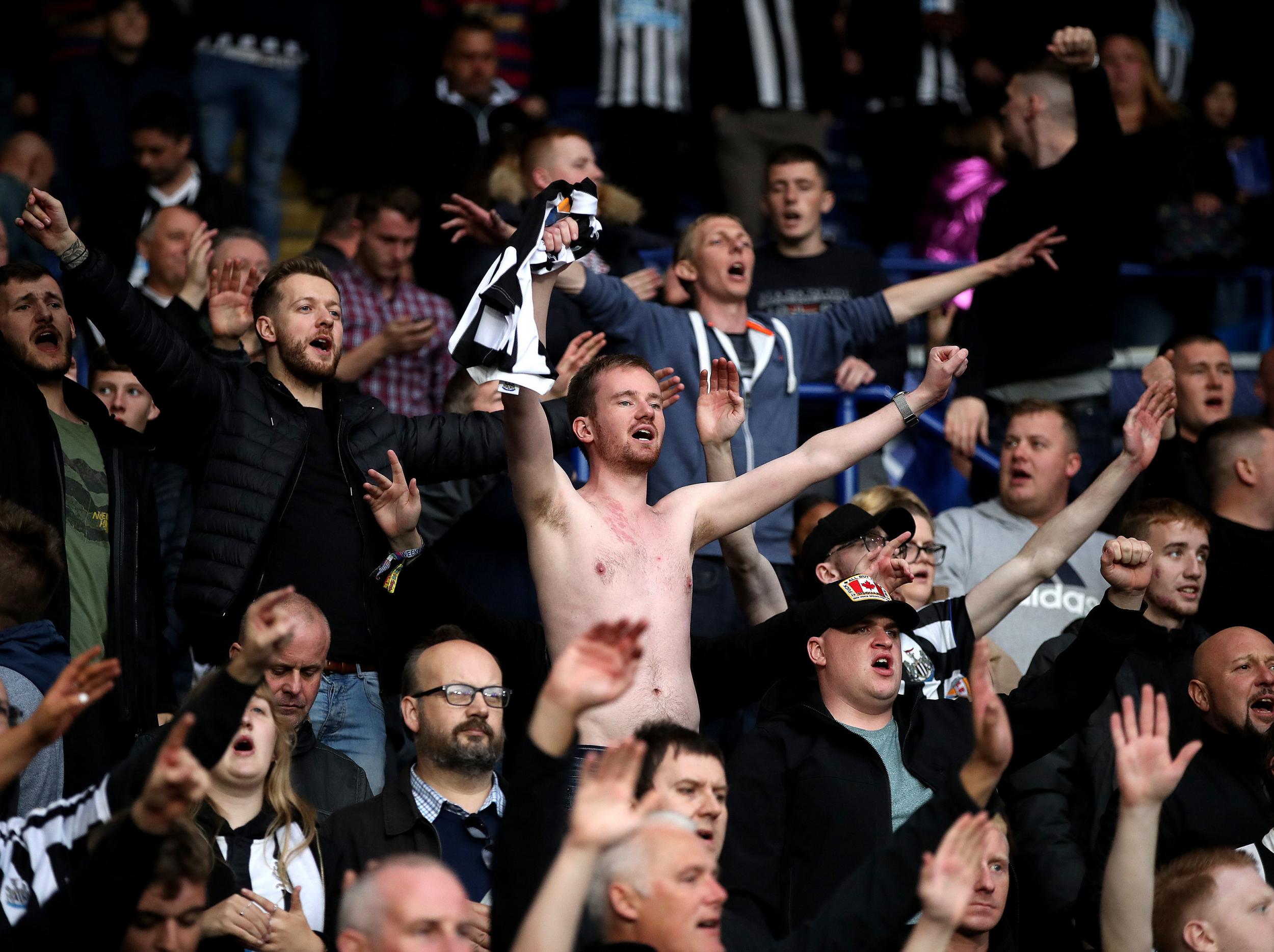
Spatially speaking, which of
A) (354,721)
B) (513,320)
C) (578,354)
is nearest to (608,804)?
(513,320)

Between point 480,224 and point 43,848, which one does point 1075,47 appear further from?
point 43,848

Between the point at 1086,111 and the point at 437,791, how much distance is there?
14.7 ft

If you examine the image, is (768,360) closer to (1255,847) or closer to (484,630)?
(484,630)

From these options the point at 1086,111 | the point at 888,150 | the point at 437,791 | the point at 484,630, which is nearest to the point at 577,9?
the point at 888,150

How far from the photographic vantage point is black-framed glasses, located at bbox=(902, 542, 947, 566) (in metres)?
6.63

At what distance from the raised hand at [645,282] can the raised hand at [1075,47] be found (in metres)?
2.03

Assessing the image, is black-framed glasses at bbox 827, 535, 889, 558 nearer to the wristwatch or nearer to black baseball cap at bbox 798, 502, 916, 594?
black baseball cap at bbox 798, 502, 916, 594

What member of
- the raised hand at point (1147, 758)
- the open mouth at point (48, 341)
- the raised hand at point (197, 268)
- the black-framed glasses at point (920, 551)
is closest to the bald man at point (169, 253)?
the raised hand at point (197, 268)

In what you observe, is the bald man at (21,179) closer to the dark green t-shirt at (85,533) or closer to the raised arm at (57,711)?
the dark green t-shirt at (85,533)

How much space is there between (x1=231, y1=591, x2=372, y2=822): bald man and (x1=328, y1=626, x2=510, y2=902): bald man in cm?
24

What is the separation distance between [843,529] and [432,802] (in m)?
1.84

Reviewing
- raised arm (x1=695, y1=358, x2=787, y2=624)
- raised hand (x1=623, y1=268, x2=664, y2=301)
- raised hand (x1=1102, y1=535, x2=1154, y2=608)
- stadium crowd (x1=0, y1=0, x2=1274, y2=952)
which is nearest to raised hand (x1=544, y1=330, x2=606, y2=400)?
stadium crowd (x1=0, y1=0, x2=1274, y2=952)

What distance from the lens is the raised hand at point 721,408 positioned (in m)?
6.14

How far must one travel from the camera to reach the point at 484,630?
606 cm
